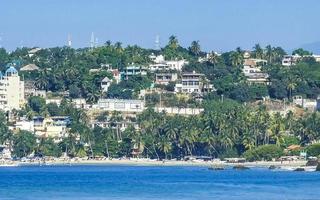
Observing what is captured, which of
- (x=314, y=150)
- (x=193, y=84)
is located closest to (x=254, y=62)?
(x=193, y=84)

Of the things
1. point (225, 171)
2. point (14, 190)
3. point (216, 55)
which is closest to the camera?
point (14, 190)

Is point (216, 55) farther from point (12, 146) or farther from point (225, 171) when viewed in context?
point (225, 171)

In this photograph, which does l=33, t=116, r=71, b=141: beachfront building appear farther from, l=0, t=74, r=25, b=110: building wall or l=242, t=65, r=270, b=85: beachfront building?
l=242, t=65, r=270, b=85: beachfront building

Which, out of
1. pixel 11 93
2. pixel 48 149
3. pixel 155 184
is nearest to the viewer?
pixel 155 184

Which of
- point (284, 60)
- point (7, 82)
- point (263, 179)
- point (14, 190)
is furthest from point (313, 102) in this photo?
point (14, 190)

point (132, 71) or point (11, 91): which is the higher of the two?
point (132, 71)

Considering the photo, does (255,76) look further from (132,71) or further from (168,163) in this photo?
(168,163)
